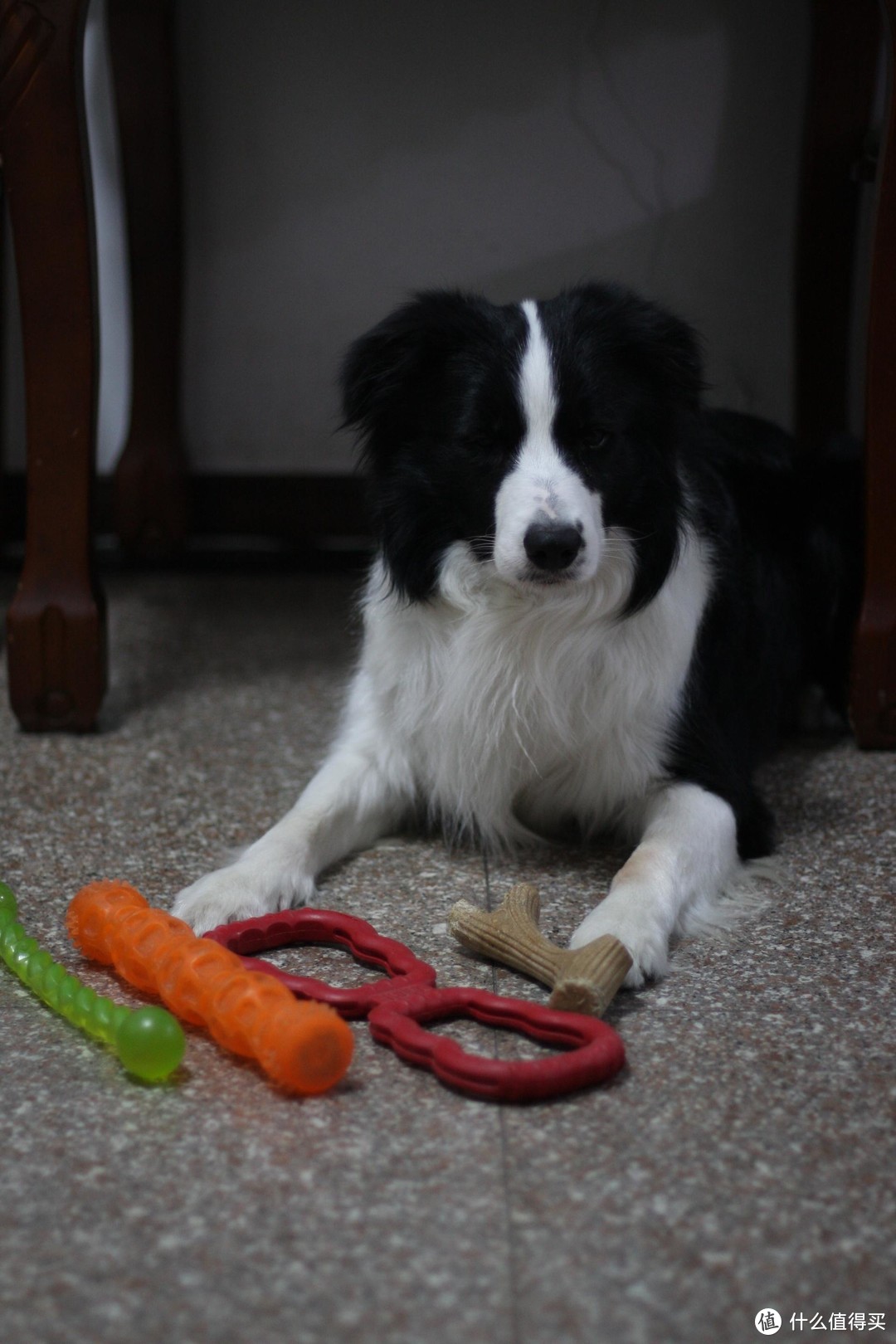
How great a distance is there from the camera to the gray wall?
3629 mm

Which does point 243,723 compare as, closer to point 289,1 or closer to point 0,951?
point 0,951

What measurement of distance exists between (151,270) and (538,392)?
228cm

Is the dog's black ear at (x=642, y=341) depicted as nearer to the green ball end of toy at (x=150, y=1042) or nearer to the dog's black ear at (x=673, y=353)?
the dog's black ear at (x=673, y=353)

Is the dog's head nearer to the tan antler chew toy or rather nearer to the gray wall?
the tan antler chew toy

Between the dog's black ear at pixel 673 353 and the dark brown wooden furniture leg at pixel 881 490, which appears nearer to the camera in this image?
the dog's black ear at pixel 673 353

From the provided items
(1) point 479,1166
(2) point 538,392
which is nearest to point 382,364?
(2) point 538,392

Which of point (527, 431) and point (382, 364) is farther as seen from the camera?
point (382, 364)

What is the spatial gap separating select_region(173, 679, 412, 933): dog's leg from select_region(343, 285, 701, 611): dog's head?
0.91 ft

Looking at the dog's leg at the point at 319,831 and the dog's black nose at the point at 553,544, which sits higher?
the dog's black nose at the point at 553,544

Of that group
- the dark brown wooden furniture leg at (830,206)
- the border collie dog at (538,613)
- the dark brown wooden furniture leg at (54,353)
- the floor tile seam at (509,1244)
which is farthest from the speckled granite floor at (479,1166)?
the dark brown wooden furniture leg at (830,206)

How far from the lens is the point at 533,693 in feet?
6.51

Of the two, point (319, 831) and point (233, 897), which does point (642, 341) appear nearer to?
point (319, 831)

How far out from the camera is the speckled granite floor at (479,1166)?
3.32 ft

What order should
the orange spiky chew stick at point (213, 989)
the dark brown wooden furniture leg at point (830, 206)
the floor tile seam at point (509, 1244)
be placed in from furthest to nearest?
1. the dark brown wooden furniture leg at point (830, 206)
2. the orange spiky chew stick at point (213, 989)
3. the floor tile seam at point (509, 1244)
